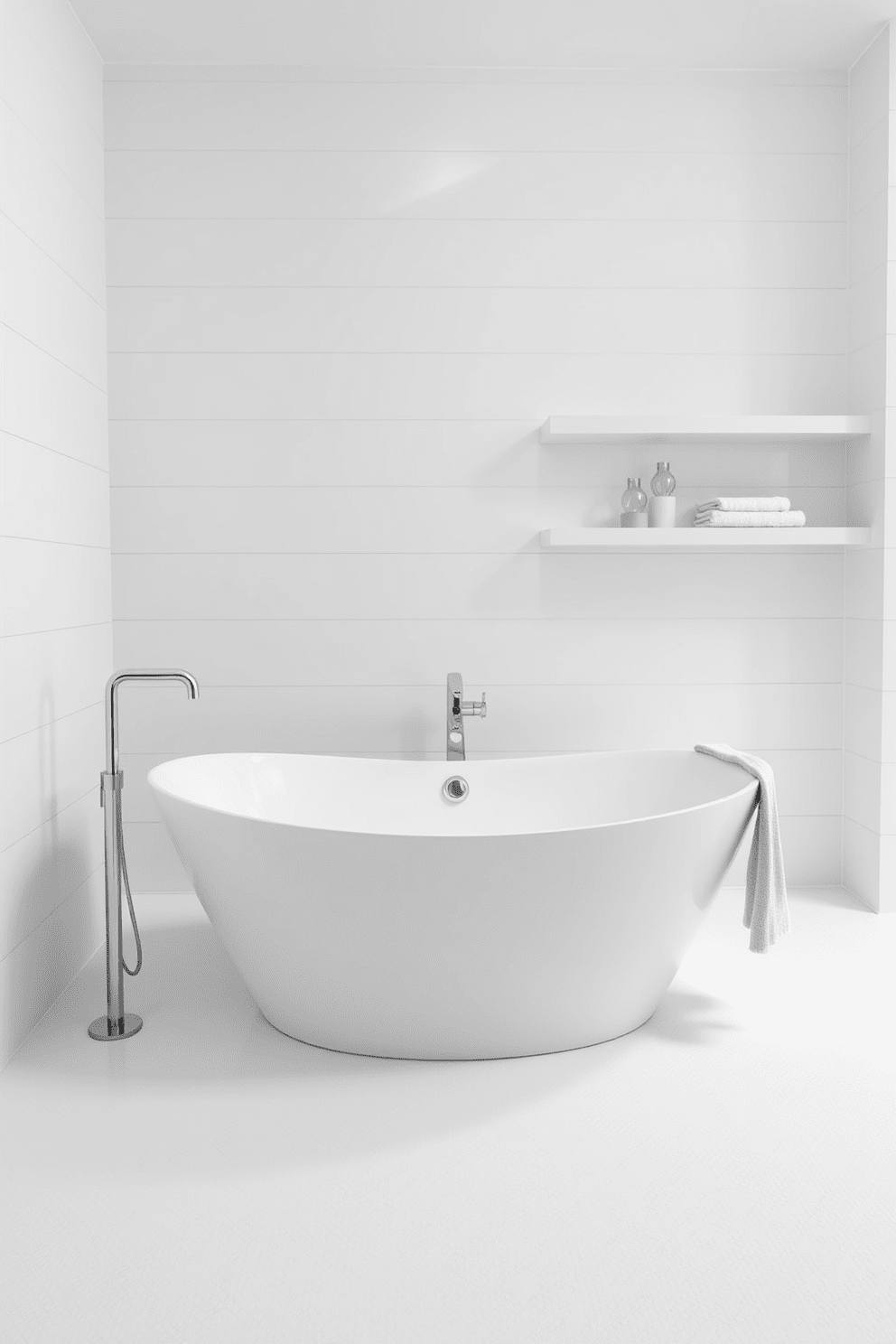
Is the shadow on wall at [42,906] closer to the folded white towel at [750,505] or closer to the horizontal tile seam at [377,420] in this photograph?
the horizontal tile seam at [377,420]

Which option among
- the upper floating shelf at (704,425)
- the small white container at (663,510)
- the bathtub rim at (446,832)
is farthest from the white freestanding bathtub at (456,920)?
the upper floating shelf at (704,425)

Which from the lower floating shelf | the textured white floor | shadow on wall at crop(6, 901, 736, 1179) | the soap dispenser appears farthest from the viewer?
the soap dispenser

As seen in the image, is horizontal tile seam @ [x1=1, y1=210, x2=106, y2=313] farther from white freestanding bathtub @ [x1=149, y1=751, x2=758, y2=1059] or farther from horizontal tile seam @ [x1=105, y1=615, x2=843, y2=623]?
white freestanding bathtub @ [x1=149, y1=751, x2=758, y2=1059]

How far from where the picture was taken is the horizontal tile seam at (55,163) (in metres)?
2.56

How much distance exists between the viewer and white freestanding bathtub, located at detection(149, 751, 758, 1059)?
7.19 feet

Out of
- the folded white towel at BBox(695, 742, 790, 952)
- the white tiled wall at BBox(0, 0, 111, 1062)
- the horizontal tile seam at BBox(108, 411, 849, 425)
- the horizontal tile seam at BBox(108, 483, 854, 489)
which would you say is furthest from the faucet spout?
the folded white towel at BBox(695, 742, 790, 952)

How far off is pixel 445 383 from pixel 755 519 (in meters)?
1.08

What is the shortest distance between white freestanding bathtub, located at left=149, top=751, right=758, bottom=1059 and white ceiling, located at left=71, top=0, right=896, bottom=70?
87.0 inches

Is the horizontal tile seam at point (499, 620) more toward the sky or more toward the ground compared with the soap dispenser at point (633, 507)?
more toward the ground

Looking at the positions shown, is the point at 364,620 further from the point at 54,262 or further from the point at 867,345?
the point at 867,345

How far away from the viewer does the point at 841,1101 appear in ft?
7.23

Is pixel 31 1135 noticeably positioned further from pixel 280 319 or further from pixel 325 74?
pixel 325 74

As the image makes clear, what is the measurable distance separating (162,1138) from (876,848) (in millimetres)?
2327

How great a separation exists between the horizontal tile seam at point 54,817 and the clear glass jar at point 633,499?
1.87m
